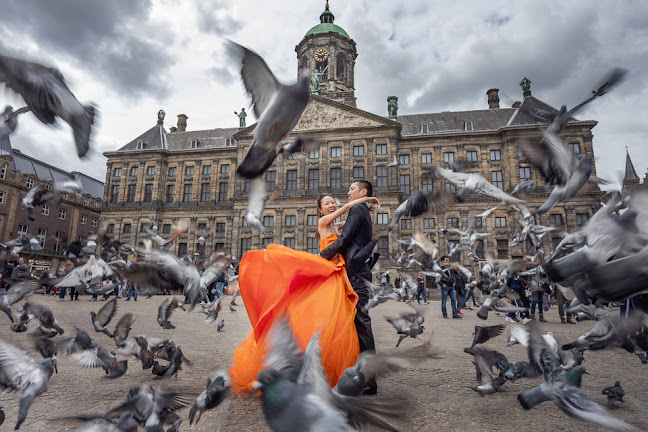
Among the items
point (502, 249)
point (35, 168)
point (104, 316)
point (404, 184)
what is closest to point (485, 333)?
point (104, 316)

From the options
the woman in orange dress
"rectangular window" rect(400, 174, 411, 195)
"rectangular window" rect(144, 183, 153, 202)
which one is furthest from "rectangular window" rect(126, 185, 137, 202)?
the woman in orange dress

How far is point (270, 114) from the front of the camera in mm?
2803

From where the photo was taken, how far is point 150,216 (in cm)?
4578

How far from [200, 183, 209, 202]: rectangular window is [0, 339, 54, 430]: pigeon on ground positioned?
4524cm

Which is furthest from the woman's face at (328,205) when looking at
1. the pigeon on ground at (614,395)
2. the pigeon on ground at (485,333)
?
the pigeon on ground at (614,395)

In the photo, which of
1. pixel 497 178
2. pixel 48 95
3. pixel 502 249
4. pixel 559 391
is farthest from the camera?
pixel 497 178

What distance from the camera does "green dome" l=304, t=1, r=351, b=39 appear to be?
5025 cm

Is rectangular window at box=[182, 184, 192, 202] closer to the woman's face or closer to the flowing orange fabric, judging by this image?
the woman's face

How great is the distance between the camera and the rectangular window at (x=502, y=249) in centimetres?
3703

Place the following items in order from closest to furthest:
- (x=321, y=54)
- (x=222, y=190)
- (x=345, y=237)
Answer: (x=345, y=237)
(x=222, y=190)
(x=321, y=54)

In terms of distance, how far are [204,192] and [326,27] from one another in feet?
93.8

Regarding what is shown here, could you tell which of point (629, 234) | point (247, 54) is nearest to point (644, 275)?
point (629, 234)

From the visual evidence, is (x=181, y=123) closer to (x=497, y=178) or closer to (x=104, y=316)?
(x=497, y=178)

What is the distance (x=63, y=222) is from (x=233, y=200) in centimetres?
2636
